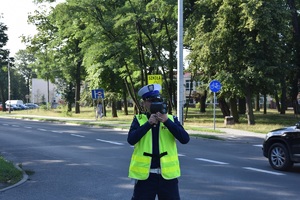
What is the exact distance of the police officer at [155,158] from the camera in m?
4.01

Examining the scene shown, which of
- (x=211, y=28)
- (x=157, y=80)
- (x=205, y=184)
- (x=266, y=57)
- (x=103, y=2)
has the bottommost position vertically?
(x=205, y=184)

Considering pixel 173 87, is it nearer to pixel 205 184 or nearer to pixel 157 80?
pixel 157 80

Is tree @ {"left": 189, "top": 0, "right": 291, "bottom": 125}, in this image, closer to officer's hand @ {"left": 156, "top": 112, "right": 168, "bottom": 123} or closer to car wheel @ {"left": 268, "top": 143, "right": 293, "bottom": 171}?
car wheel @ {"left": 268, "top": 143, "right": 293, "bottom": 171}

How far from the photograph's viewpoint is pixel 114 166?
1079 centimetres

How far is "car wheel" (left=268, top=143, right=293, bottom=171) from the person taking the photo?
33.1 feet

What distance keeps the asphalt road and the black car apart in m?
0.29

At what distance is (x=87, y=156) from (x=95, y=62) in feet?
79.0

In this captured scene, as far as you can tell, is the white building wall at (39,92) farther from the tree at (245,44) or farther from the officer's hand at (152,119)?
the officer's hand at (152,119)

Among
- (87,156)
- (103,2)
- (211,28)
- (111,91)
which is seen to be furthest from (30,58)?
(87,156)

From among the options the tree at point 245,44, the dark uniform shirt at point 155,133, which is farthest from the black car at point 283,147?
the tree at point 245,44

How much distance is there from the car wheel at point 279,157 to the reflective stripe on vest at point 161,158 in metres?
6.76

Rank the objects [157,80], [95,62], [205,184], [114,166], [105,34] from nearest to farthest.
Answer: [205,184] < [114,166] < [157,80] < [105,34] < [95,62]

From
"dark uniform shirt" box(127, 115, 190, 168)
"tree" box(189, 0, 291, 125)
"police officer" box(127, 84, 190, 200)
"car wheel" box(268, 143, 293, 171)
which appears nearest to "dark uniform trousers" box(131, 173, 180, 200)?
"police officer" box(127, 84, 190, 200)

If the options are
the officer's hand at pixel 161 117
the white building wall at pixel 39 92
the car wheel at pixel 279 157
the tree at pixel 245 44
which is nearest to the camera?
the officer's hand at pixel 161 117
